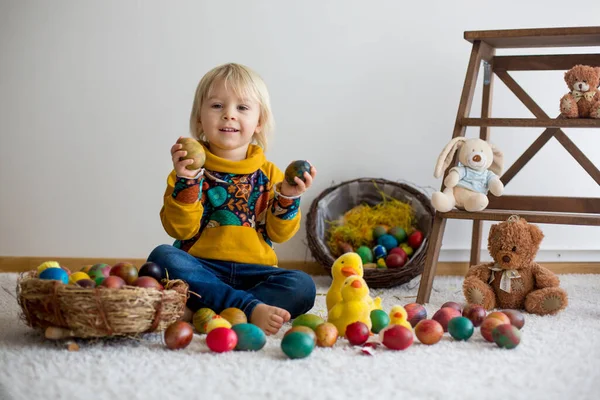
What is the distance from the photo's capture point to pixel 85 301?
124 cm

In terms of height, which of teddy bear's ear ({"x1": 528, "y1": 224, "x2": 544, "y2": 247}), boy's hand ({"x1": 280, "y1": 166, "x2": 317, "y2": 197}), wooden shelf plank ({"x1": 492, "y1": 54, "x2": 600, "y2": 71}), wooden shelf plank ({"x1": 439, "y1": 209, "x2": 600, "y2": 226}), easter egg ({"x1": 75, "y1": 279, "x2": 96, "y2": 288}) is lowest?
easter egg ({"x1": 75, "y1": 279, "x2": 96, "y2": 288})

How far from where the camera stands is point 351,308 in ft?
4.61

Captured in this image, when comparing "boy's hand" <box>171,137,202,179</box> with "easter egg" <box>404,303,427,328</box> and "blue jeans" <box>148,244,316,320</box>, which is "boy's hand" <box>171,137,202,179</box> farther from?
"easter egg" <box>404,303,427,328</box>

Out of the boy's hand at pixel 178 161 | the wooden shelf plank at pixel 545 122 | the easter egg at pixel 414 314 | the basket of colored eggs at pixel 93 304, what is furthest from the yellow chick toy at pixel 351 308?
the wooden shelf plank at pixel 545 122

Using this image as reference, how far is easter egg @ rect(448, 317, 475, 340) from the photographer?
1.38 metres

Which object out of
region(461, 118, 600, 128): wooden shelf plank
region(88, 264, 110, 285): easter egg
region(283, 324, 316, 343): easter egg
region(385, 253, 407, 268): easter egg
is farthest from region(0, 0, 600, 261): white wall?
region(283, 324, 316, 343): easter egg

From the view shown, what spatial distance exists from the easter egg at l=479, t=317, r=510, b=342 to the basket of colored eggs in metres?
0.60

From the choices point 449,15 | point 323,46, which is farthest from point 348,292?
point 449,15

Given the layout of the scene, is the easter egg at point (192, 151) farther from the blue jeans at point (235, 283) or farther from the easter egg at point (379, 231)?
the easter egg at point (379, 231)

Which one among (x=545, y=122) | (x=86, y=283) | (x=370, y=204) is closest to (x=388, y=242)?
(x=370, y=204)

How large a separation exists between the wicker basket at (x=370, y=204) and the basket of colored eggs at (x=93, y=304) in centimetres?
93

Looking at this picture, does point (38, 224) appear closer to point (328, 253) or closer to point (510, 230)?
point (328, 253)

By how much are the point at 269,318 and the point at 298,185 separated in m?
0.32

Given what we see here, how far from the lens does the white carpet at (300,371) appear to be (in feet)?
3.46
